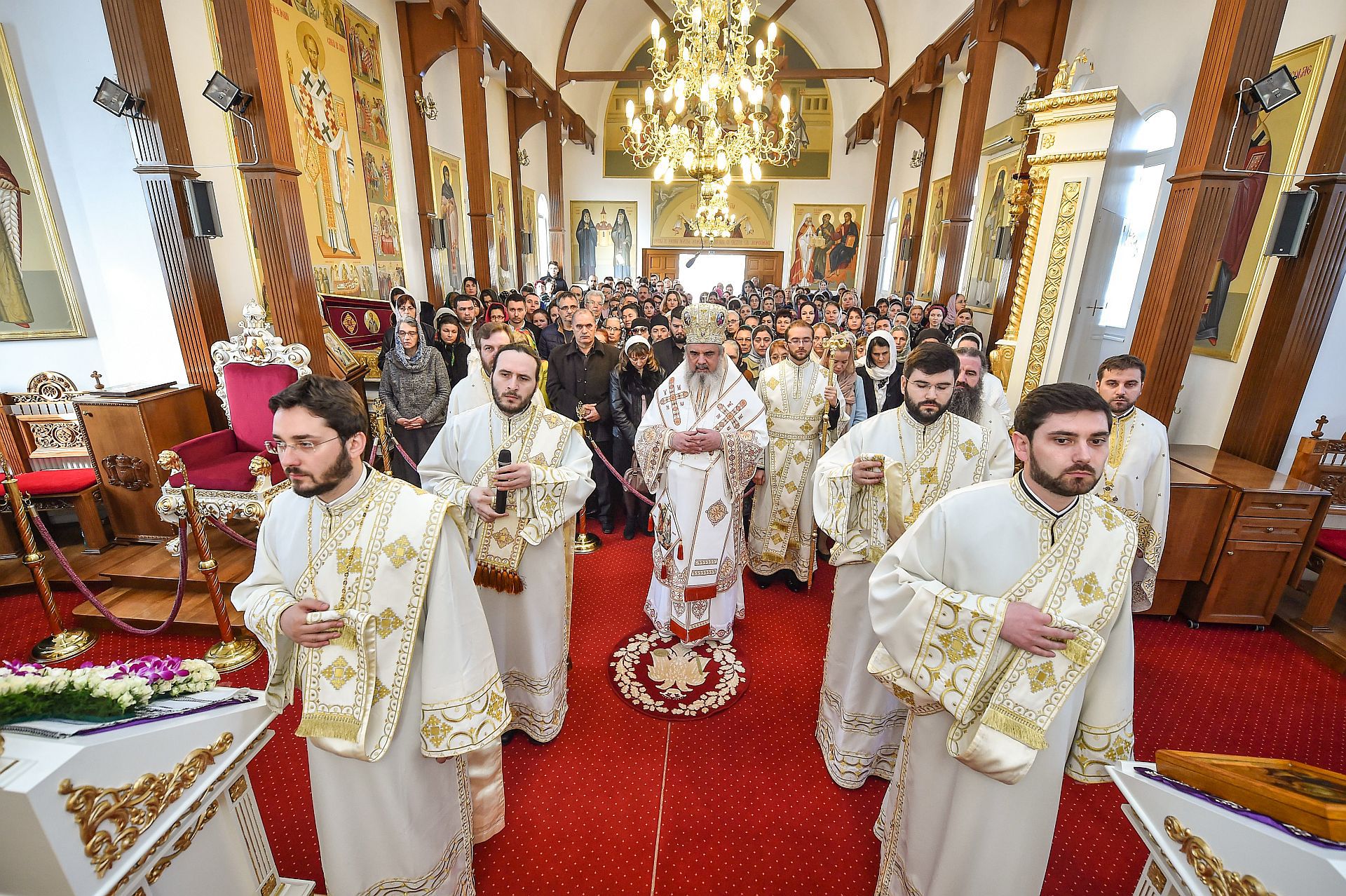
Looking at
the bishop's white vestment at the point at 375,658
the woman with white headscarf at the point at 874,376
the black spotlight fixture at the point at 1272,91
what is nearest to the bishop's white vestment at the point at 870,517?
the bishop's white vestment at the point at 375,658

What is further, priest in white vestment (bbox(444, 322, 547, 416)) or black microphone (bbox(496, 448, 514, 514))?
priest in white vestment (bbox(444, 322, 547, 416))

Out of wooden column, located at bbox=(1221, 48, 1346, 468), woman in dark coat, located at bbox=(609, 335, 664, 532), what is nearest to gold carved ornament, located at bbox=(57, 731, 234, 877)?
woman in dark coat, located at bbox=(609, 335, 664, 532)

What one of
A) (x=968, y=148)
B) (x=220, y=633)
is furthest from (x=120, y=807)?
(x=968, y=148)

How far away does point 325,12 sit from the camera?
25.8ft

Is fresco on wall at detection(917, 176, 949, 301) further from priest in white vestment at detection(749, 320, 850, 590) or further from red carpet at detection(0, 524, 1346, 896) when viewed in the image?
red carpet at detection(0, 524, 1346, 896)

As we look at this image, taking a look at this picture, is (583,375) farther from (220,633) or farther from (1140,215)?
(1140,215)

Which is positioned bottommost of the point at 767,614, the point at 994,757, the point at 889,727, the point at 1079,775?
the point at 767,614

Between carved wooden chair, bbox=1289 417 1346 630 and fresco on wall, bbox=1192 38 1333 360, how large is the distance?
49.9 inches

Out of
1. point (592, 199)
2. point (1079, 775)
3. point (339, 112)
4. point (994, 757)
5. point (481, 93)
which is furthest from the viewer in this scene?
point (592, 199)

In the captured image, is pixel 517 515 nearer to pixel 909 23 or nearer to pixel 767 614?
pixel 767 614

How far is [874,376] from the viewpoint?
5.27 meters

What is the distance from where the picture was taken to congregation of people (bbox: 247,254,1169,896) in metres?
1.61

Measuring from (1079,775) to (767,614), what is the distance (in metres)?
2.71

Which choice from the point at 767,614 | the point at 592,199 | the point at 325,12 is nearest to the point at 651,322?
the point at 767,614
